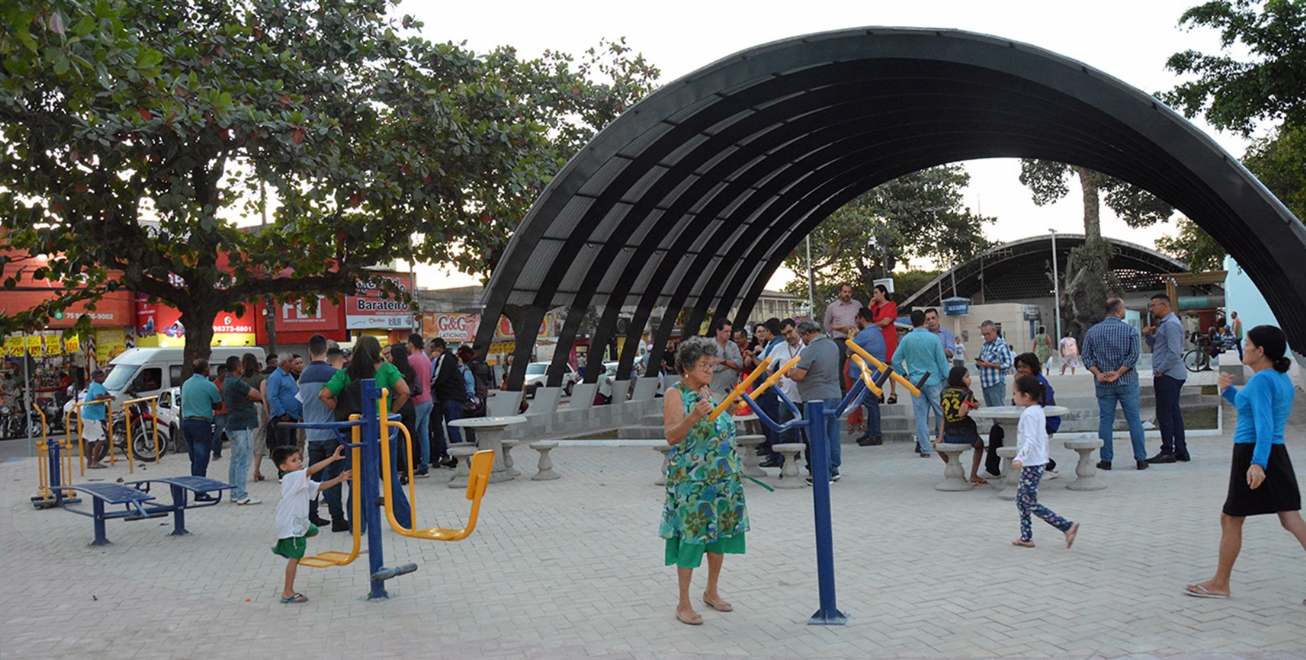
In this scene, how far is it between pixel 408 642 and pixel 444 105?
12.8 m

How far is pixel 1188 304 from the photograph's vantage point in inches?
2344

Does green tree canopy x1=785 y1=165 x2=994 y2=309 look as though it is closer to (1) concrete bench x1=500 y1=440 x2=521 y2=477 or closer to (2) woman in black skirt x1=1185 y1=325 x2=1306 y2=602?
(1) concrete bench x1=500 y1=440 x2=521 y2=477

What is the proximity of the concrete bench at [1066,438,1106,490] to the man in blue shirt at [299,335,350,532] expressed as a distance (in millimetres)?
6650

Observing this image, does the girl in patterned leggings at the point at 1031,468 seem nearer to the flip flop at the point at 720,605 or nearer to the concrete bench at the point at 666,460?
the flip flop at the point at 720,605

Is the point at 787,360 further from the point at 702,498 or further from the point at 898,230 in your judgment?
the point at 898,230

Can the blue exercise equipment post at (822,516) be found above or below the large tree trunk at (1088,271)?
below

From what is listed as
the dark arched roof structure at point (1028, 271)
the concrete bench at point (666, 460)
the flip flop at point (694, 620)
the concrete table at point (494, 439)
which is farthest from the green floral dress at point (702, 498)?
the dark arched roof structure at point (1028, 271)

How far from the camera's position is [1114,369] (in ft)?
33.1

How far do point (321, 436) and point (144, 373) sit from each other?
1387cm

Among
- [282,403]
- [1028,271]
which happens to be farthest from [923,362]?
[1028,271]

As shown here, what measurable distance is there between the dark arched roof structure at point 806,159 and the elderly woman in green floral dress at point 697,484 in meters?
7.03

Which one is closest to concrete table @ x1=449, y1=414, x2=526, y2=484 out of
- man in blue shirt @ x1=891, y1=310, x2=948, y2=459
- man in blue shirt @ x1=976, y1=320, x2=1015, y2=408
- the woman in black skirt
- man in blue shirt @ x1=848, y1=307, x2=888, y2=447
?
man in blue shirt @ x1=848, y1=307, x2=888, y2=447

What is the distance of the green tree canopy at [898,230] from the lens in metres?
41.7

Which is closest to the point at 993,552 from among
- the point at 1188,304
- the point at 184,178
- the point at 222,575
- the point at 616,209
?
the point at 222,575
